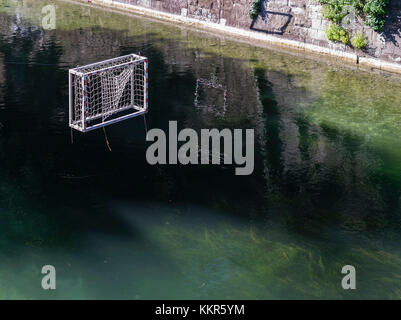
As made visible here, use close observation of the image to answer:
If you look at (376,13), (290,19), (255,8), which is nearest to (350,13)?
(376,13)

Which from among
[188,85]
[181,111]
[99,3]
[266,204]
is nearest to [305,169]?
[266,204]

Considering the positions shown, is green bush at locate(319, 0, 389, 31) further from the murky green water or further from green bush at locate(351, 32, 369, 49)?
the murky green water

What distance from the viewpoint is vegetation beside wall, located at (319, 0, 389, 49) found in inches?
1240

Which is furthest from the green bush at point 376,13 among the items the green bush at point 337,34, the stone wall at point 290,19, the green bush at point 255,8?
the green bush at point 255,8

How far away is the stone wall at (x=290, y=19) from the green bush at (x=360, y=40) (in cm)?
20

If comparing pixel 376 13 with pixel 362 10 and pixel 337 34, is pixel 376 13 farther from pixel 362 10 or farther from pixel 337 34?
pixel 337 34

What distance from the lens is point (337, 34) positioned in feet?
109

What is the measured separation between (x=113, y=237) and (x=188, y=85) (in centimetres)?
1250

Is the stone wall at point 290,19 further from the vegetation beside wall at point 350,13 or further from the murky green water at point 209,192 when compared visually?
the murky green water at point 209,192

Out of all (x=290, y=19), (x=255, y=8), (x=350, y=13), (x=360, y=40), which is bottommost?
(x=360, y=40)

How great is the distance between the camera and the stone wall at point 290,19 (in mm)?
31781

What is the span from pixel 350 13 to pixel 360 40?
60.6 inches
